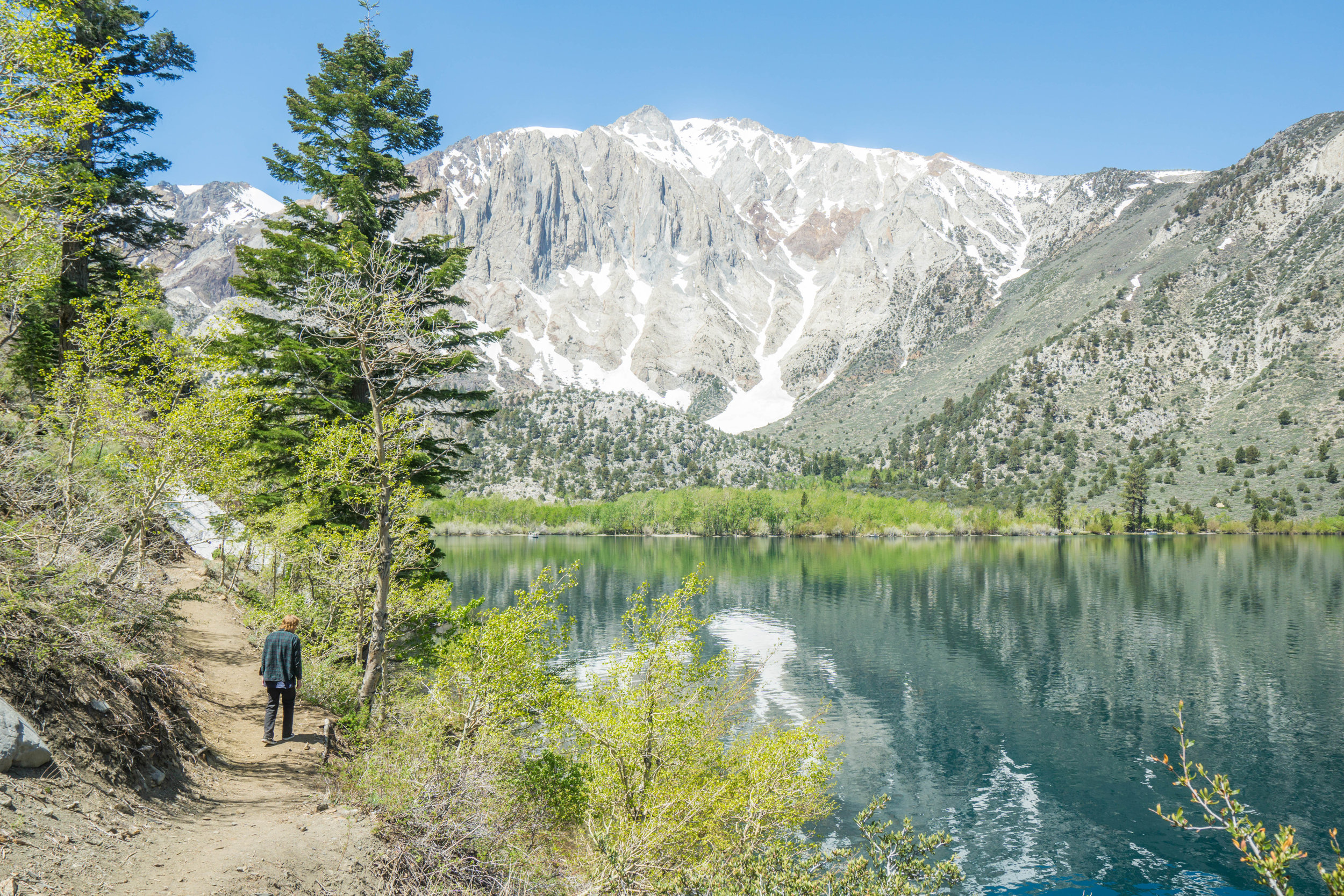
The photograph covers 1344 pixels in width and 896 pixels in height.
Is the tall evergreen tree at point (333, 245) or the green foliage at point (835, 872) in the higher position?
the tall evergreen tree at point (333, 245)

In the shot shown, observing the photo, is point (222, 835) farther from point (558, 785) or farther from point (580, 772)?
point (580, 772)

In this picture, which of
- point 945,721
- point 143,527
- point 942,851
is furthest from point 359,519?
point 945,721

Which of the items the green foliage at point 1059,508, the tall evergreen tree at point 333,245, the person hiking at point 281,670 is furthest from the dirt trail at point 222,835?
the green foliage at point 1059,508

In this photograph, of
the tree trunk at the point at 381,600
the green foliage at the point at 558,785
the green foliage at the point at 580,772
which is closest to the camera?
the green foliage at the point at 580,772

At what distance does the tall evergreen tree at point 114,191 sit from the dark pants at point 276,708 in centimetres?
1451

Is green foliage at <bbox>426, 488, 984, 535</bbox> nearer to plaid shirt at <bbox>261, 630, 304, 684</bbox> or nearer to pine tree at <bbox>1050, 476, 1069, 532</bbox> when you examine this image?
pine tree at <bbox>1050, 476, 1069, 532</bbox>

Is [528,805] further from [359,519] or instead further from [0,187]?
[0,187]

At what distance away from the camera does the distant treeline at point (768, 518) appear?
158500 mm

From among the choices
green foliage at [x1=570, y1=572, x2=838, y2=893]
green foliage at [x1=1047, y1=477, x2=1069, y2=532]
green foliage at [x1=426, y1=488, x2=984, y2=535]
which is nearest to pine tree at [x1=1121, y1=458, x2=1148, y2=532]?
green foliage at [x1=1047, y1=477, x2=1069, y2=532]

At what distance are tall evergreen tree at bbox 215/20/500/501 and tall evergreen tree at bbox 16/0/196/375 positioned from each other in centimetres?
520

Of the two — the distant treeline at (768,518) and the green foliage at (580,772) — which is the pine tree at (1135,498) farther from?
the green foliage at (580,772)

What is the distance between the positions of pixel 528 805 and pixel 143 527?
30.0 feet

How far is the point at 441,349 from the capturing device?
53.6ft

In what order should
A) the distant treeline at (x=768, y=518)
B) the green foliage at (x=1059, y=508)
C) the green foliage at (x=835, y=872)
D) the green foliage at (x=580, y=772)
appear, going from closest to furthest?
1. the green foliage at (x=835, y=872)
2. the green foliage at (x=580, y=772)
3. the distant treeline at (x=768, y=518)
4. the green foliage at (x=1059, y=508)
